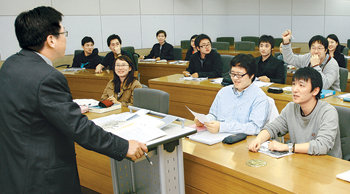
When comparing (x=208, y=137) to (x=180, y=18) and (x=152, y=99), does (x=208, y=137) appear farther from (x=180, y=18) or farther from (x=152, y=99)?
(x=180, y=18)

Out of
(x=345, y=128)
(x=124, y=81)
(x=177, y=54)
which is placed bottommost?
(x=345, y=128)

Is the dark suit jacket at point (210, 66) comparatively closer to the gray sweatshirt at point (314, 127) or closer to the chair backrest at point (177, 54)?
the chair backrest at point (177, 54)

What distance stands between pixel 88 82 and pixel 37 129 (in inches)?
156

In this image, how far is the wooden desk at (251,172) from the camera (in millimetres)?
1574

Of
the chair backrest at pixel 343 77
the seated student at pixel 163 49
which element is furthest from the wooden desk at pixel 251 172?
the seated student at pixel 163 49

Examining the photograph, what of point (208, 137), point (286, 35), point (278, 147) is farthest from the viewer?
point (286, 35)

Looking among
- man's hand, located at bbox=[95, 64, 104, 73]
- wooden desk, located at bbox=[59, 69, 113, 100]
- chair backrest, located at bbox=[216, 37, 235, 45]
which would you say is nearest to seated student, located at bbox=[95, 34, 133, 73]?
man's hand, located at bbox=[95, 64, 104, 73]

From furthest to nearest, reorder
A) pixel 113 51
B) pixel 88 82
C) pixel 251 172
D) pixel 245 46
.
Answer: pixel 245 46 < pixel 113 51 < pixel 88 82 < pixel 251 172

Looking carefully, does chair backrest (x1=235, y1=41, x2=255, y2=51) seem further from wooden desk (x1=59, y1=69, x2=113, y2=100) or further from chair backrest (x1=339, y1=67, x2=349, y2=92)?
chair backrest (x1=339, y1=67, x2=349, y2=92)

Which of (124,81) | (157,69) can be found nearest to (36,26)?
(124,81)

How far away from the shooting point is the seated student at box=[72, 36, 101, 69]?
5910 millimetres

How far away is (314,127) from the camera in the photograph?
2.08 meters

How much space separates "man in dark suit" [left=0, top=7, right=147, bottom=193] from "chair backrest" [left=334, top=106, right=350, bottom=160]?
4.99 feet

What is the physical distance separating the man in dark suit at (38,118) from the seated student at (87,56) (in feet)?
14.7
